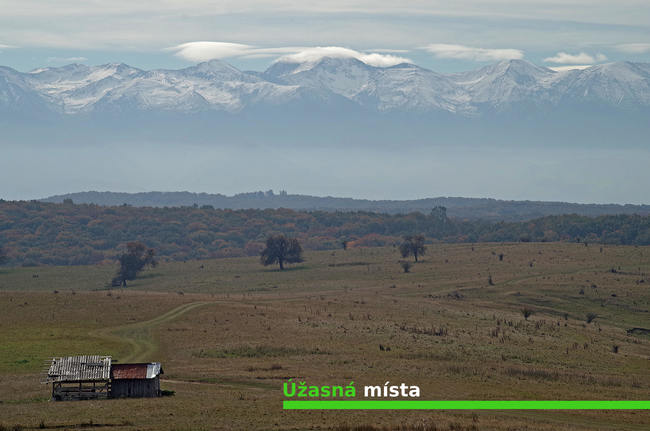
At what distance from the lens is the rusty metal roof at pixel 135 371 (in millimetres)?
51500

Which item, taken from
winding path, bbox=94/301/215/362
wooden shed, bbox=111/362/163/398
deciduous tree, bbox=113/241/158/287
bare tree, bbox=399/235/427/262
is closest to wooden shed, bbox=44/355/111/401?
wooden shed, bbox=111/362/163/398

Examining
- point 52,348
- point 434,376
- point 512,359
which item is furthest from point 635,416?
point 52,348

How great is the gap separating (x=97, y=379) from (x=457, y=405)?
66.9ft

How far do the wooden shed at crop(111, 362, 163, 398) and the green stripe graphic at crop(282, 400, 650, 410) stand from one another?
7.99 metres

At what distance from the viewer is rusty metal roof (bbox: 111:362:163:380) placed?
51500 mm

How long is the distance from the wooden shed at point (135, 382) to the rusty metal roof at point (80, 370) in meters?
0.79

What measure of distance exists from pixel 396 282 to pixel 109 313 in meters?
55.8

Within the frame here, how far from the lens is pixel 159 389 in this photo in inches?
2026

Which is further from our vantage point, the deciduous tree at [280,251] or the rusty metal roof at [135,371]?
the deciduous tree at [280,251]

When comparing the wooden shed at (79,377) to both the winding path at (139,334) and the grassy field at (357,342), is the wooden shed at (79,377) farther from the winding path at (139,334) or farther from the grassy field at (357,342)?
the winding path at (139,334)

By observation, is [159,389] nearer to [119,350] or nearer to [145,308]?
[119,350]

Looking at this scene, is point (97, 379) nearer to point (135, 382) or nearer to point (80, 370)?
point (80, 370)

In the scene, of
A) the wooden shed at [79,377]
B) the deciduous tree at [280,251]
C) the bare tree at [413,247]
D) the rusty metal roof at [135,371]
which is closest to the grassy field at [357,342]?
the wooden shed at [79,377]

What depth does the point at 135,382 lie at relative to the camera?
51.5 meters
